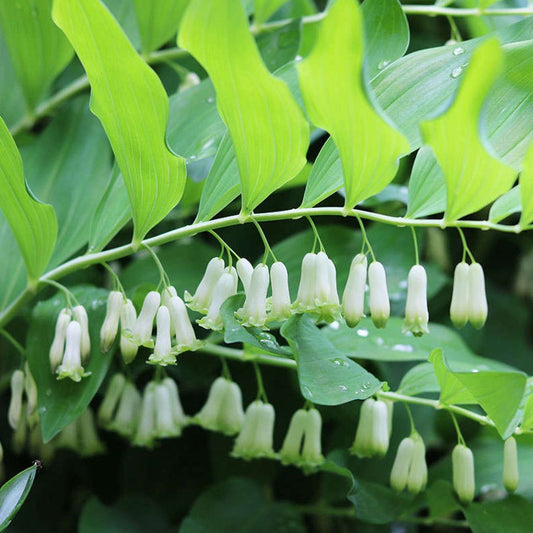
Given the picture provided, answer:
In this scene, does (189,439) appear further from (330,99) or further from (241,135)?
(330,99)

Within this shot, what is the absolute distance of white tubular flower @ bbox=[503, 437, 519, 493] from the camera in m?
1.14

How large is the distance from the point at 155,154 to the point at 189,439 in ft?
3.14

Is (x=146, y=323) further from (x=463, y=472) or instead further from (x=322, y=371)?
(x=463, y=472)

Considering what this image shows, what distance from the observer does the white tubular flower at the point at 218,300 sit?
1.09 meters

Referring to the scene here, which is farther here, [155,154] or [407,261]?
[407,261]

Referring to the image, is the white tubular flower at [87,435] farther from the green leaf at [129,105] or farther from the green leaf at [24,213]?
the green leaf at [129,105]

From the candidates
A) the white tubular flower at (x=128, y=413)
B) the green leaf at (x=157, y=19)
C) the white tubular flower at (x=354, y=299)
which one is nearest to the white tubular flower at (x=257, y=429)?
the white tubular flower at (x=128, y=413)

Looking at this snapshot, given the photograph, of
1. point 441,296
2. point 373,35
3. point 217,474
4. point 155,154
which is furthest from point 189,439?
point 373,35

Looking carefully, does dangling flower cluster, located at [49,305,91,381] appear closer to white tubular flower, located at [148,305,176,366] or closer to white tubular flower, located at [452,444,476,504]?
white tubular flower, located at [148,305,176,366]

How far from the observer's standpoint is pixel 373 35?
1277mm

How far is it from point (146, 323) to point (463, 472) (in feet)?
1.98

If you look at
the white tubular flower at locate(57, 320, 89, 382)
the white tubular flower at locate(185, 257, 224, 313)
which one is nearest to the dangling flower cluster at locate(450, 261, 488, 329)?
the white tubular flower at locate(185, 257, 224, 313)

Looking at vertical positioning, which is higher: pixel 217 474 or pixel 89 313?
pixel 89 313

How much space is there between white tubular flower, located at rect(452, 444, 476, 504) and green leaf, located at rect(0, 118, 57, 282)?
2.58 feet
